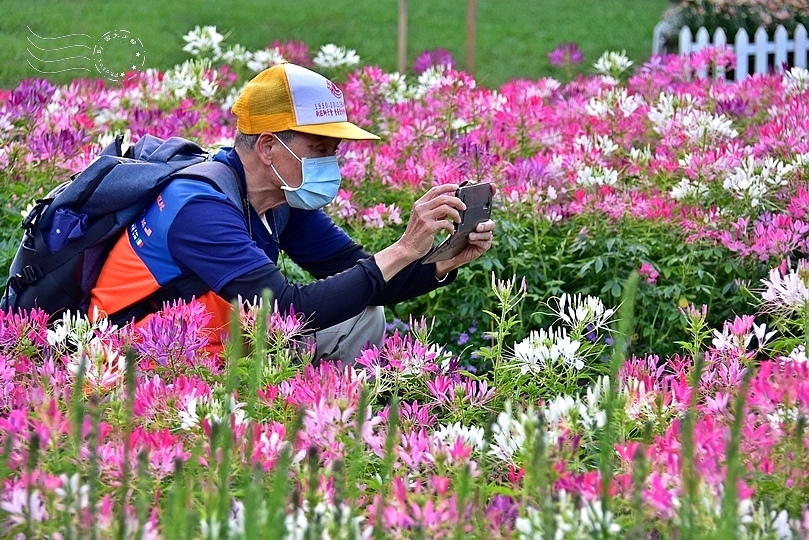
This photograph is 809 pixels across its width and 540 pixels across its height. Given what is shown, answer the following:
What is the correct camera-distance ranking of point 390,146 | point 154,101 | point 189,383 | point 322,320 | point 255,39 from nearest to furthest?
point 189,383, point 322,320, point 390,146, point 154,101, point 255,39

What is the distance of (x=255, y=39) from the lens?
1255 centimetres

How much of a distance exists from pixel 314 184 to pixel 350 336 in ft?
1.95

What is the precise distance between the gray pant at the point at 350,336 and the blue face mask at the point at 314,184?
0.48m

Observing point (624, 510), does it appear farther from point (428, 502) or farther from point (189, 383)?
point (189, 383)

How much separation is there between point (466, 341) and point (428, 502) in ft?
8.58

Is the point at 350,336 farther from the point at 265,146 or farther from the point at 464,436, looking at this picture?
the point at 464,436

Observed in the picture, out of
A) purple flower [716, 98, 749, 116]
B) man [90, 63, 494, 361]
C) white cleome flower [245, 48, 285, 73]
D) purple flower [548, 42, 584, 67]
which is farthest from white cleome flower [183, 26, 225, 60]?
man [90, 63, 494, 361]

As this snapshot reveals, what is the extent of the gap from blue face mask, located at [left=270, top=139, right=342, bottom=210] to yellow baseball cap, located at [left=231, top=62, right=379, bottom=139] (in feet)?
0.27

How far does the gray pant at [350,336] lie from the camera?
388 centimetres

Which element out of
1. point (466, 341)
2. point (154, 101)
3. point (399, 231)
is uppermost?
point (154, 101)

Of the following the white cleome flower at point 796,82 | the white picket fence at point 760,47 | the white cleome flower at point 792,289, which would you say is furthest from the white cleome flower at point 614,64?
the white cleome flower at point 792,289

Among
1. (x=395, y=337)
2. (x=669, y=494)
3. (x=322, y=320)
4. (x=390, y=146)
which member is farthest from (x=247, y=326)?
(x=390, y=146)

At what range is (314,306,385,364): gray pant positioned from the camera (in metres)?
3.88

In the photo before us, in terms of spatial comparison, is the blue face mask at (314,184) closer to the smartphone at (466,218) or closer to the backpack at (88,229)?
the backpack at (88,229)
